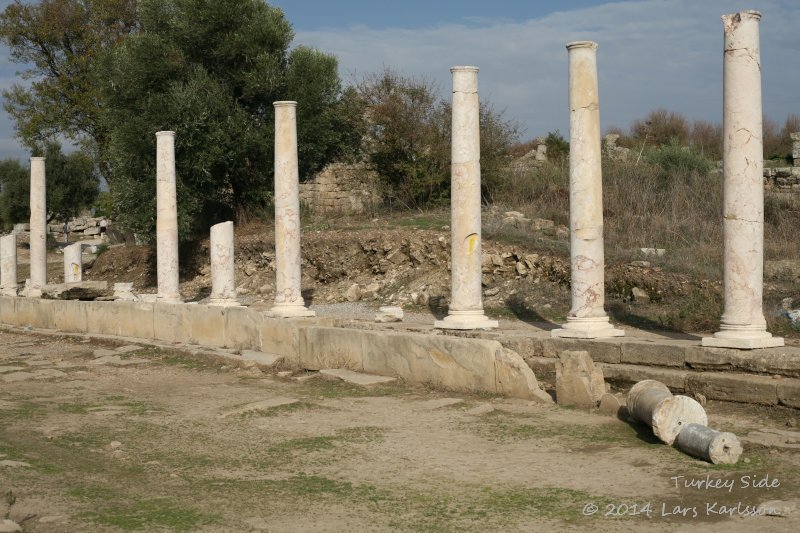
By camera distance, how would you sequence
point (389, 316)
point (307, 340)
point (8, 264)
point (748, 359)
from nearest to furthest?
point (748, 359), point (307, 340), point (389, 316), point (8, 264)

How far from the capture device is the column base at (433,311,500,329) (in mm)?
13008

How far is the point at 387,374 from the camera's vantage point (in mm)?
11844

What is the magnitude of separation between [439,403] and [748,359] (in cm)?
318

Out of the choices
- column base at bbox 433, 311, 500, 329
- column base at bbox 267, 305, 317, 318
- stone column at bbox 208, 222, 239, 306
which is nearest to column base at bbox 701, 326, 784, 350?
column base at bbox 433, 311, 500, 329

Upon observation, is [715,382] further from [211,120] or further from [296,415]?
[211,120]

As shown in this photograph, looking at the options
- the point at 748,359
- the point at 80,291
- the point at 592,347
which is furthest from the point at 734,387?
the point at 80,291

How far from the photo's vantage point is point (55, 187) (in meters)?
44.6

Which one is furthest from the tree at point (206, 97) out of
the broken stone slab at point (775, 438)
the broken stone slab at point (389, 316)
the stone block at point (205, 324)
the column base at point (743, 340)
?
the broken stone slab at point (775, 438)

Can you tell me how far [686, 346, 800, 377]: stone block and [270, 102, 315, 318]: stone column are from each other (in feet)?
24.7

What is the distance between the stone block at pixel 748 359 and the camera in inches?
362

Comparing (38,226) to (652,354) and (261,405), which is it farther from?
(652,354)

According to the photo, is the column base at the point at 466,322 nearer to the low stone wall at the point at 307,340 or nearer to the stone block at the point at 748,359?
the low stone wall at the point at 307,340

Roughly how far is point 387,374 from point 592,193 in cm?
341

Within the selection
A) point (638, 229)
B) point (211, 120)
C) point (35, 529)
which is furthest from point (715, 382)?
point (211, 120)
